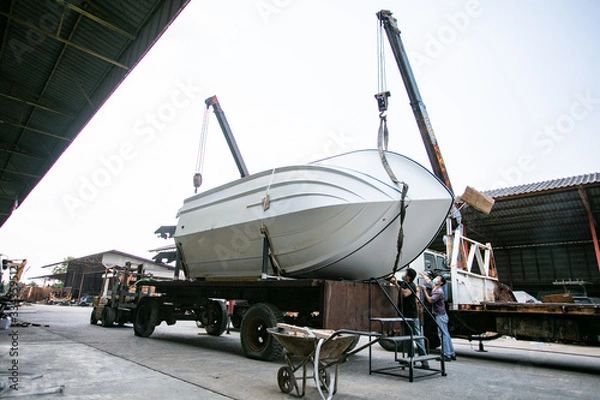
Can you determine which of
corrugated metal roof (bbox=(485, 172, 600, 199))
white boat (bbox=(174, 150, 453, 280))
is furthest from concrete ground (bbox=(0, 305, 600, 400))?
corrugated metal roof (bbox=(485, 172, 600, 199))

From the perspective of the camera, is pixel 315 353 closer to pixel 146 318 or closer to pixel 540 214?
pixel 146 318

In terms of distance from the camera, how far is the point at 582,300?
1092cm

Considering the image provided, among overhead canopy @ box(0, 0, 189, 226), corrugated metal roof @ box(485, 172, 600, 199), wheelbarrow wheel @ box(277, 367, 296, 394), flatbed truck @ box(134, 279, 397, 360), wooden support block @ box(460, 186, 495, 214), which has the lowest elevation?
wheelbarrow wheel @ box(277, 367, 296, 394)

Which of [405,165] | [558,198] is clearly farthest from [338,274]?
[558,198]

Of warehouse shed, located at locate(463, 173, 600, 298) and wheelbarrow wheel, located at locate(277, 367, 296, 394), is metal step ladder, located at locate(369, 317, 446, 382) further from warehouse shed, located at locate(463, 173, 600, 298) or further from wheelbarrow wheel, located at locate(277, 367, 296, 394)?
warehouse shed, located at locate(463, 173, 600, 298)

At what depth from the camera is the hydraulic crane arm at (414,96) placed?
8547mm

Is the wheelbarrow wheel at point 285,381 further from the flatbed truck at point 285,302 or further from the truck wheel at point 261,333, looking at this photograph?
the truck wheel at point 261,333

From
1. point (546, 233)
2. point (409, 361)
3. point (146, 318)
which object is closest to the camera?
point (409, 361)

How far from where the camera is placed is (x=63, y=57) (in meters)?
7.48

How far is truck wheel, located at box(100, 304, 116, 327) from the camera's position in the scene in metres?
9.27

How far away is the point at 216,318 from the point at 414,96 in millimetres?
6634

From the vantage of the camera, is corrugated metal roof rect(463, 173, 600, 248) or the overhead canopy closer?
the overhead canopy

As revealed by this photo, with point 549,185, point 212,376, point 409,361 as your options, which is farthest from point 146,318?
point 549,185

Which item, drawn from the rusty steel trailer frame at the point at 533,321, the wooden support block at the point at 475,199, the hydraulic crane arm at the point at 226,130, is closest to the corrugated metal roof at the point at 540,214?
the wooden support block at the point at 475,199
